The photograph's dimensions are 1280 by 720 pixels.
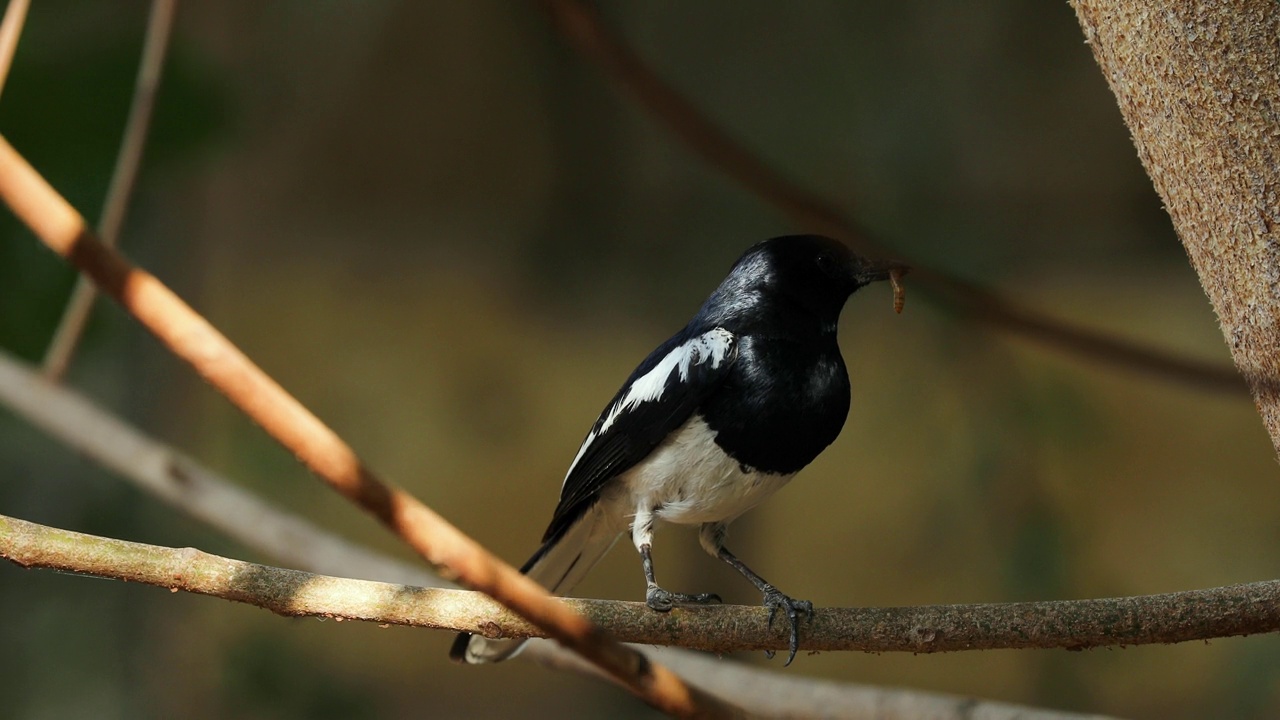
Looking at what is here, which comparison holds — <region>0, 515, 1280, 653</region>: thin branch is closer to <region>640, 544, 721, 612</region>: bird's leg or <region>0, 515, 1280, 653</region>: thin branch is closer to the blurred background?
<region>640, 544, 721, 612</region>: bird's leg

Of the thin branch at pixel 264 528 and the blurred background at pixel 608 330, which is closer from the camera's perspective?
the thin branch at pixel 264 528

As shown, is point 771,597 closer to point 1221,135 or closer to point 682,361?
point 682,361

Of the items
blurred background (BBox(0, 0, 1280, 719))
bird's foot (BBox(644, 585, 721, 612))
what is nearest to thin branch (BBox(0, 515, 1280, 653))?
bird's foot (BBox(644, 585, 721, 612))

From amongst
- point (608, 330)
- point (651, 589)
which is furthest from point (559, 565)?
point (608, 330)

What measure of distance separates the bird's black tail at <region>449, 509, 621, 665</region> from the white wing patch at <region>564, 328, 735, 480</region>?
0.22 meters

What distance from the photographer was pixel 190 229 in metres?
4.15

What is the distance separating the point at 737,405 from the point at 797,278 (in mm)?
203

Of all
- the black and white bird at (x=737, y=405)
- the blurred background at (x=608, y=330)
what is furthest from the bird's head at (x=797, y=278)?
the blurred background at (x=608, y=330)

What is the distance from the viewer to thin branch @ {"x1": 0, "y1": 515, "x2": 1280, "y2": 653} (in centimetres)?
119

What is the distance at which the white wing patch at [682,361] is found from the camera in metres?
1.53

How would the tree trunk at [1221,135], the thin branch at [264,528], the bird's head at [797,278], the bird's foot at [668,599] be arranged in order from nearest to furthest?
the tree trunk at [1221,135], the bird's foot at [668,599], the bird's head at [797,278], the thin branch at [264,528]

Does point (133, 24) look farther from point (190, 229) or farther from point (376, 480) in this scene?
point (376, 480)

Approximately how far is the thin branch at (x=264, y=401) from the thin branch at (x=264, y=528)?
1.38 meters

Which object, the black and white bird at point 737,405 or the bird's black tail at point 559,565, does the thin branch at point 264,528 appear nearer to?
the bird's black tail at point 559,565
